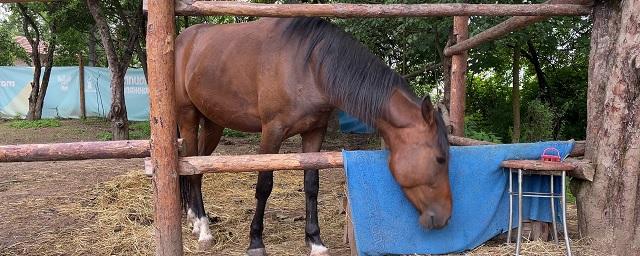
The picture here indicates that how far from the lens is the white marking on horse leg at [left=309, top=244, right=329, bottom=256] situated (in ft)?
11.0

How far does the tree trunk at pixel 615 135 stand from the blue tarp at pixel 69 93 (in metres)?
12.6

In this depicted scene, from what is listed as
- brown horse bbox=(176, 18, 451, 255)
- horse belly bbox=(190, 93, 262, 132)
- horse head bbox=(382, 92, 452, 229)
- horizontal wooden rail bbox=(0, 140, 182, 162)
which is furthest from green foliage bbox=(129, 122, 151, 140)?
horse head bbox=(382, 92, 452, 229)

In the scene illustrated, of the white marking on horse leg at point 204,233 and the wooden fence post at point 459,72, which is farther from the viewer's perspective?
the wooden fence post at point 459,72

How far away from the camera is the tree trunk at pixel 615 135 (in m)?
2.77

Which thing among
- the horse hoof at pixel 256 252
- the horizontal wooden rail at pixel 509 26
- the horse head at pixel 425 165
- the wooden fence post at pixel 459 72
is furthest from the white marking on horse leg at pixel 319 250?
the wooden fence post at pixel 459 72

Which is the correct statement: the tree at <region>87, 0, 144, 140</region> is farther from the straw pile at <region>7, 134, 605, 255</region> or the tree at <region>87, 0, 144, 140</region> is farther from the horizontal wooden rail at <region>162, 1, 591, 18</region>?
the horizontal wooden rail at <region>162, 1, 591, 18</region>

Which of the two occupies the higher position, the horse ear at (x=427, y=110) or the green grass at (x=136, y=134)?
the horse ear at (x=427, y=110)

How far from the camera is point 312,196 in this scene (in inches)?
135

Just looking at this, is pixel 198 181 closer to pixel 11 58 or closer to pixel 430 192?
pixel 430 192

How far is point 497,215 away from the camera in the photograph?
10.2 ft

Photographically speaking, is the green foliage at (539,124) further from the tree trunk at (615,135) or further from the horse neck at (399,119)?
the horse neck at (399,119)

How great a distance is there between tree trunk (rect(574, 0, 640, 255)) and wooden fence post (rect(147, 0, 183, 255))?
7.88 ft

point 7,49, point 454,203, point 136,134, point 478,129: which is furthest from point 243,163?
point 7,49

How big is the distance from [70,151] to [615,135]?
9.78 ft
